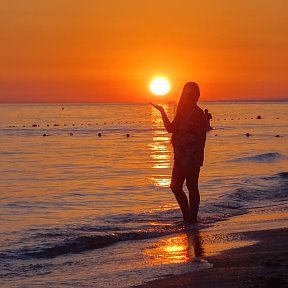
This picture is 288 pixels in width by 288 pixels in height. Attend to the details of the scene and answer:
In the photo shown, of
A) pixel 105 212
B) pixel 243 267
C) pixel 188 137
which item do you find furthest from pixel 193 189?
pixel 243 267

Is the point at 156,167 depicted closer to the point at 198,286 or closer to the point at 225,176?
the point at 225,176

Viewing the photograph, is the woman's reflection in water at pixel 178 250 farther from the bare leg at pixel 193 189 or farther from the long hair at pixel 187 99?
the long hair at pixel 187 99

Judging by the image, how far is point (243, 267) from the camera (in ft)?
23.6

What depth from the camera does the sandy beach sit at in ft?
21.5

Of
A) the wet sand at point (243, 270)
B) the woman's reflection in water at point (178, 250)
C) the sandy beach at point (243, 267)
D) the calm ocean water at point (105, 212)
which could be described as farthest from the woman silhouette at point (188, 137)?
the wet sand at point (243, 270)

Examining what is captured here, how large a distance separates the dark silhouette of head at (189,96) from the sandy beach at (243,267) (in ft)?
8.19

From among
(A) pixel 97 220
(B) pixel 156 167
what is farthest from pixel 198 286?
(B) pixel 156 167

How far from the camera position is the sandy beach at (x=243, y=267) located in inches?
258

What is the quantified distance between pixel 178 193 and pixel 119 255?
242 centimetres

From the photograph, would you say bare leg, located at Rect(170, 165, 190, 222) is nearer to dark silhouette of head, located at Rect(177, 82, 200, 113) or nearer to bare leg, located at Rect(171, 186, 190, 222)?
bare leg, located at Rect(171, 186, 190, 222)

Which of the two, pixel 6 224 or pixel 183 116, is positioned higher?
pixel 183 116

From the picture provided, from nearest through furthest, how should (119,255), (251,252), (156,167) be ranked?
1. (251,252)
2. (119,255)
3. (156,167)

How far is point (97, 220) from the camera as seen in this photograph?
1231cm

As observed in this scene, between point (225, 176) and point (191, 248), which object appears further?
point (225, 176)
